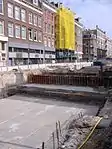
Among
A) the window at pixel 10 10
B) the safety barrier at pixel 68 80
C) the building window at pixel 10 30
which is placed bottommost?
the safety barrier at pixel 68 80

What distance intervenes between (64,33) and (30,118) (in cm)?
5561

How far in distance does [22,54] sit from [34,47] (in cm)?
580

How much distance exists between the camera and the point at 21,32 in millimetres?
49031

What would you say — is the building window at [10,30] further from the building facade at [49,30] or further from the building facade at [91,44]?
the building facade at [91,44]

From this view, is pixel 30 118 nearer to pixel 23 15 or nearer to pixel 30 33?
pixel 23 15

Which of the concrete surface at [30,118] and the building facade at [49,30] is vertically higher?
the building facade at [49,30]

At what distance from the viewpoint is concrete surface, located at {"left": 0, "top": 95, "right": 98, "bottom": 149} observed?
14345 millimetres

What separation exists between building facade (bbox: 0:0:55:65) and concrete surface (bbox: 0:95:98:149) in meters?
18.1

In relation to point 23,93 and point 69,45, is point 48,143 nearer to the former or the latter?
point 23,93

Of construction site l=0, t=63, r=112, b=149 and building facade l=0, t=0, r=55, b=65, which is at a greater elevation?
building facade l=0, t=0, r=55, b=65

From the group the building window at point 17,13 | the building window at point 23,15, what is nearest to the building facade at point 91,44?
the building window at point 23,15

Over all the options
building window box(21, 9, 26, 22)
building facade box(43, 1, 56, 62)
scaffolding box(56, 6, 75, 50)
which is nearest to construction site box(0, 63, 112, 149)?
building window box(21, 9, 26, 22)

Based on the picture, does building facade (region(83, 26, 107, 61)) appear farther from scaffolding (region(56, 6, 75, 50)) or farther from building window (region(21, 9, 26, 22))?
building window (region(21, 9, 26, 22))

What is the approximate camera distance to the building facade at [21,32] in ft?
143
